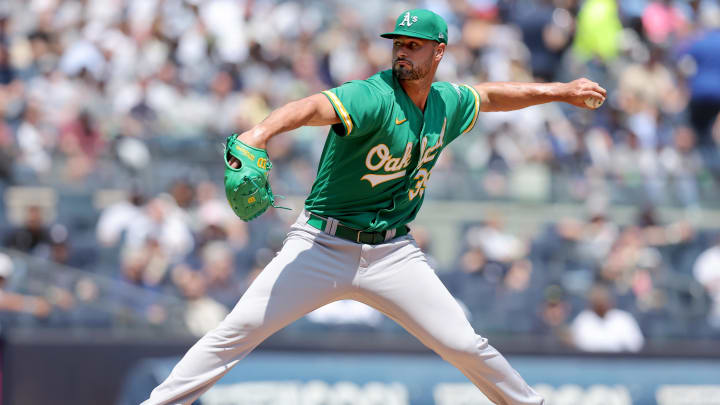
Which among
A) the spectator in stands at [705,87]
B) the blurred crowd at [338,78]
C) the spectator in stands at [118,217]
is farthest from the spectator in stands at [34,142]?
the spectator in stands at [705,87]

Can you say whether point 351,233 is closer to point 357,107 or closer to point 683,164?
point 357,107

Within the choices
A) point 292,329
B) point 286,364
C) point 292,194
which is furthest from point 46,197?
point 286,364

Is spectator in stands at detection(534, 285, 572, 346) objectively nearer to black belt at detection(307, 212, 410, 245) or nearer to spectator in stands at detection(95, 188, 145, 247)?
spectator in stands at detection(95, 188, 145, 247)

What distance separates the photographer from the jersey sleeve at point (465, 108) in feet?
16.8

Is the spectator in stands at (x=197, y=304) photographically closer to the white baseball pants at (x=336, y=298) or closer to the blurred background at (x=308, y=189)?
the blurred background at (x=308, y=189)

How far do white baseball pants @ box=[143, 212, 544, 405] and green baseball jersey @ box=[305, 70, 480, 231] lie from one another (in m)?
0.13

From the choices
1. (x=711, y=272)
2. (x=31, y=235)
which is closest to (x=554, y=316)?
(x=711, y=272)

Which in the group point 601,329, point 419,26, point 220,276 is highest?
point 419,26

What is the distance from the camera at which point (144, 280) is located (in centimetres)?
927

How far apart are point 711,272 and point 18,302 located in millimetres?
6583

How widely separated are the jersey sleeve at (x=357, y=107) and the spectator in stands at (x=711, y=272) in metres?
6.81

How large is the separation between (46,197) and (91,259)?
126 centimetres

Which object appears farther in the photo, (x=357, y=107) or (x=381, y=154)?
(x=381, y=154)

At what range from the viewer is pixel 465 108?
513 cm
